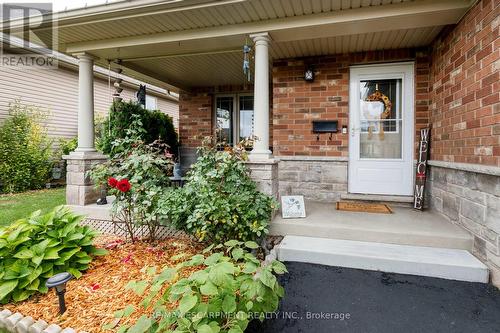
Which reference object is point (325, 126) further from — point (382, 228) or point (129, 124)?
point (129, 124)

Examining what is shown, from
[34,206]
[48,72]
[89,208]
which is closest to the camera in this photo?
[89,208]

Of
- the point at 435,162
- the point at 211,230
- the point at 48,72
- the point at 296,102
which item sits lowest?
the point at 211,230

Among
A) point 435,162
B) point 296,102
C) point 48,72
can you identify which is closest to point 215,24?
point 296,102

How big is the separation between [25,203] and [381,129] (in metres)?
6.09

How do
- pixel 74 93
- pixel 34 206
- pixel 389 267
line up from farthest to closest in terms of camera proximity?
pixel 74 93
pixel 34 206
pixel 389 267

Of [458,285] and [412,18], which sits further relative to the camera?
[412,18]

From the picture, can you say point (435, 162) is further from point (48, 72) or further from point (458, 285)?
point (48, 72)

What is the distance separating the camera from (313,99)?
4207 mm

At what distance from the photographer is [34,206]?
4.61 metres

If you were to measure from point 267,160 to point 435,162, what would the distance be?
2110mm

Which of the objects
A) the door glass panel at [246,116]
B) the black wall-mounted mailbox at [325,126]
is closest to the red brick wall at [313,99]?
the black wall-mounted mailbox at [325,126]

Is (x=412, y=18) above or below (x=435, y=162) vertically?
above

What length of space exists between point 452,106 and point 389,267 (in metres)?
1.97

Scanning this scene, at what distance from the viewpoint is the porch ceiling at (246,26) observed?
2.88m
